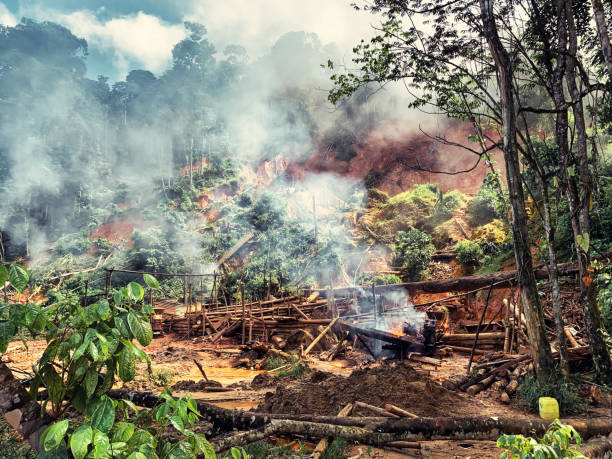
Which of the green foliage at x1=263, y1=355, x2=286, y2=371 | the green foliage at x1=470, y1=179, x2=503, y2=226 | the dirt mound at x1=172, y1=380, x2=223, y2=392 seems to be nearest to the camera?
the dirt mound at x1=172, y1=380, x2=223, y2=392

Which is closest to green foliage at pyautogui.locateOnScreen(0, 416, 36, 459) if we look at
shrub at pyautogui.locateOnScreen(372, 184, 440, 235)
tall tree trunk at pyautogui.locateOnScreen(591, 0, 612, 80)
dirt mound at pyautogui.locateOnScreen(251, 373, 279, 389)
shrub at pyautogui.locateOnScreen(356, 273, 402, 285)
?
dirt mound at pyautogui.locateOnScreen(251, 373, 279, 389)

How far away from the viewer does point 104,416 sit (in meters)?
1.50

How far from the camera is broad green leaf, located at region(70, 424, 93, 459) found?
4.17 feet

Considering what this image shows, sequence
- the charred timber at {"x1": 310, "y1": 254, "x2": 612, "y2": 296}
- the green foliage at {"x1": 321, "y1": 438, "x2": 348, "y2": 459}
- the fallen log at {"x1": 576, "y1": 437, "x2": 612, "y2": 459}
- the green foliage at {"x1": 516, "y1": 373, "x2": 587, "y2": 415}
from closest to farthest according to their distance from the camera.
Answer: the fallen log at {"x1": 576, "y1": 437, "x2": 612, "y2": 459} < the green foliage at {"x1": 321, "y1": 438, "x2": 348, "y2": 459} < the green foliage at {"x1": 516, "y1": 373, "x2": 587, "y2": 415} < the charred timber at {"x1": 310, "y1": 254, "x2": 612, "y2": 296}

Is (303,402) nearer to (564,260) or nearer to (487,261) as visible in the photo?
(564,260)

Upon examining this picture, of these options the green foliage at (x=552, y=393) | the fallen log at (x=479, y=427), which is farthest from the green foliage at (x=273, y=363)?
the fallen log at (x=479, y=427)

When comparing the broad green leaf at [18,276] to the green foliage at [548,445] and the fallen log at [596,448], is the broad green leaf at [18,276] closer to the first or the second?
the green foliage at [548,445]

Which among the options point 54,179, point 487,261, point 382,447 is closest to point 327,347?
point 382,447

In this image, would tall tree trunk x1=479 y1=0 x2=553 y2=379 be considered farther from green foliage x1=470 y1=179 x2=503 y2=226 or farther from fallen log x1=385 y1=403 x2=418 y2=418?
green foliage x1=470 y1=179 x2=503 y2=226

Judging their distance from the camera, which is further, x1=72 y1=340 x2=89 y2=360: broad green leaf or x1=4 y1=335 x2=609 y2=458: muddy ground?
x1=4 y1=335 x2=609 y2=458: muddy ground

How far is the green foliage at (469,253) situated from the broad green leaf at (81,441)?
21.6 meters

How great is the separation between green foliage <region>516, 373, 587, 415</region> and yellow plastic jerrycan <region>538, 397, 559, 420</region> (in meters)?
1.07

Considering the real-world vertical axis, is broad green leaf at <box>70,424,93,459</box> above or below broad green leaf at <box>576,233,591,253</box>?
below

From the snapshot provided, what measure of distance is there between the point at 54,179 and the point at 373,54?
44.1m
